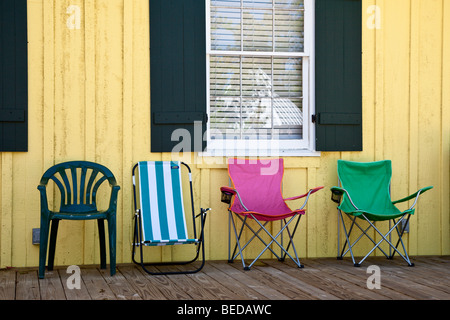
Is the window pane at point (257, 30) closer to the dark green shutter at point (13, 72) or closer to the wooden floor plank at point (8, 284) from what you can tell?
the dark green shutter at point (13, 72)

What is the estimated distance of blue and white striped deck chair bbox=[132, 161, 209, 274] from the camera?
4.84 meters

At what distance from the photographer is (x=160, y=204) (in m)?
5.00

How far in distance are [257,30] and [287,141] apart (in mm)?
1045

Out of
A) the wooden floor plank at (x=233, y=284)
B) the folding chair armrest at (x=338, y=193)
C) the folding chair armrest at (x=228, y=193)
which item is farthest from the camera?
the folding chair armrest at (x=338, y=193)

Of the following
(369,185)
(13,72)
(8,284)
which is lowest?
(8,284)

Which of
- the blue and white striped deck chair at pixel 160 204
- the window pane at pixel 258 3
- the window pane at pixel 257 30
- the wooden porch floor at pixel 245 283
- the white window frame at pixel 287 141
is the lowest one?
the wooden porch floor at pixel 245 283

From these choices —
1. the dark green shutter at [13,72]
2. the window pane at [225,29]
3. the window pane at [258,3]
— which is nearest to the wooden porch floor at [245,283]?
the dark green shutter at [13,72]

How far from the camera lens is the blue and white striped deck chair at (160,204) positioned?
484 centimetres

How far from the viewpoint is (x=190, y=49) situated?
17.2 feet

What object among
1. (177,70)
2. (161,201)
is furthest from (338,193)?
(177,70)

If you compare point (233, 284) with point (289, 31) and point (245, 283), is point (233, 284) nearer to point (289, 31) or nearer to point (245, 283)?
point (245, 283)

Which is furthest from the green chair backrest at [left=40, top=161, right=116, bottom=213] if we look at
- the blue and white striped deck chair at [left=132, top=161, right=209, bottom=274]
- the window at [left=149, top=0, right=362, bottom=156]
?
the window at [left=149, top=0, right=362, bottom=156]

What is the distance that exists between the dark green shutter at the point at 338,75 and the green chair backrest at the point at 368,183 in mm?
→ 211
